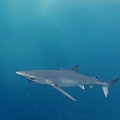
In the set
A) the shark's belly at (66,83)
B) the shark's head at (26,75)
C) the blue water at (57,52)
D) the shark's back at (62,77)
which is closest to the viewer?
the shark's head at (26,75)

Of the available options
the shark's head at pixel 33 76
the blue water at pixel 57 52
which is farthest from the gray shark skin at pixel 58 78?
the blue water at pixel 57 52

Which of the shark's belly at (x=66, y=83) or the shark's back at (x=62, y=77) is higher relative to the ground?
the shark's back at (x=62, y=77)

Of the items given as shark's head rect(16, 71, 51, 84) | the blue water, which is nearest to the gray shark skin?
shark's head rect(16, 71, 51, 84)

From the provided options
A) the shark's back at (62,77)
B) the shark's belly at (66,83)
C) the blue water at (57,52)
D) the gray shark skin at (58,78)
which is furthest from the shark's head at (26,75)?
the blue water at (57,52)

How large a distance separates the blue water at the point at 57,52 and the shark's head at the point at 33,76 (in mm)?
6866

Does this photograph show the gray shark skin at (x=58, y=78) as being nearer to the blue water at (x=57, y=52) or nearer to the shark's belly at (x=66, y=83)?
the shark's belly at (x=66, y=83)

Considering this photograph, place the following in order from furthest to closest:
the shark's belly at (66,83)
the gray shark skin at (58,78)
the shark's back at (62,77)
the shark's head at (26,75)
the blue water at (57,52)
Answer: the blue water at (57,52) → the shark's belly at (66,83) → the shark's back at (62,77) → the gray shark skin at (58,78) → the shark's head at (26,75)

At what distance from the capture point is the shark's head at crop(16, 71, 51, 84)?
29.5ft

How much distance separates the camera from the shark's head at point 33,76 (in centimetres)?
899

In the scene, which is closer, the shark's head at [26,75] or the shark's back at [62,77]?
the shark's head at [26,75]

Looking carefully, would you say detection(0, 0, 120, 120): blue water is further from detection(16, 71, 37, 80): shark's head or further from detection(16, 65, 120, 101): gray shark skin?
detection(16, 71, 37, 80): shark's head

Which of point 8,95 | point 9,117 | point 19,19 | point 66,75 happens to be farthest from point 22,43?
point 66,75

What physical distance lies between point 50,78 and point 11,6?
1006 cm

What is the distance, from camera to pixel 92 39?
814 inches
